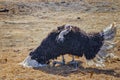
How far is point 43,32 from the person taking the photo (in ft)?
44.7

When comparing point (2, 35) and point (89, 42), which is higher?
point (89, 42)

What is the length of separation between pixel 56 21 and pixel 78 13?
173cm

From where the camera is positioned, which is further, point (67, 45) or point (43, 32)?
point (43, 32)

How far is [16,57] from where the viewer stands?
413 inches

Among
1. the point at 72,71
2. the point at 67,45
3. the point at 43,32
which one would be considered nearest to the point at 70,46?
the point at 67,45

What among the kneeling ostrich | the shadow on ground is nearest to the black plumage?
the kneeling ostrich

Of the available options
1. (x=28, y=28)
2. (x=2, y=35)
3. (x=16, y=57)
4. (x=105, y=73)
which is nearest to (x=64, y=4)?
(x=28, y=28)

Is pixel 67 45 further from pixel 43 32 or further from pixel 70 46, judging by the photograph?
pixel 43 32

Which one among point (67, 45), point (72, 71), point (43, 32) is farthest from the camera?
point (43, 32)

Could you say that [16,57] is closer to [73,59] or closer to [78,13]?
[73,59]

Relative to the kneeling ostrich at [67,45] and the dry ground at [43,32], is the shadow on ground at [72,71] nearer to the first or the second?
the dry ground at [43,32]

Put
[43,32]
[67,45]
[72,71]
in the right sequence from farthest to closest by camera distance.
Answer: [43,32] → [67,45] → [72,71]

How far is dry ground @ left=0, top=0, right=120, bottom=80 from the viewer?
891 cm

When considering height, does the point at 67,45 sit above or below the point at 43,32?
above
